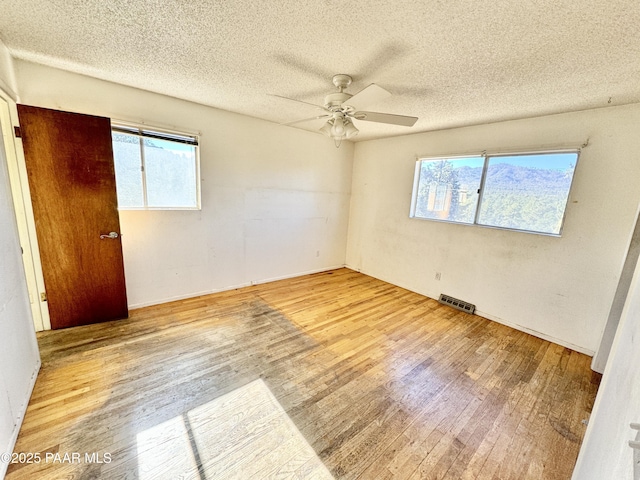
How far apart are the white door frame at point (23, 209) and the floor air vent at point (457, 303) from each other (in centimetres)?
464

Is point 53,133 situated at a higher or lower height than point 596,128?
lower

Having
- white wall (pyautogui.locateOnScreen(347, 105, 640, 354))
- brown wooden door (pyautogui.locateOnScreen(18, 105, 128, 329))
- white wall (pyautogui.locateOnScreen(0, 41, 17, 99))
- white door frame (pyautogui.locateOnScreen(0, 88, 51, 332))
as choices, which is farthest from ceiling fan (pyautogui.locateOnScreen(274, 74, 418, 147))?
white door frame (pyautogui.locateOnScreen(0, 88, 51, 332))

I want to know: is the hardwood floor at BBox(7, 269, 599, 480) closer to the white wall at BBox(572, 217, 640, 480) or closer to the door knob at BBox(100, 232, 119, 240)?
the white wall at BBox(572, 217, 640, 480)

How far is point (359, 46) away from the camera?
167 centimetres

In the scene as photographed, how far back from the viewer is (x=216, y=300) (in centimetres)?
337

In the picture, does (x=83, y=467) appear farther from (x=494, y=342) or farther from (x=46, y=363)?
(x=494, y=342)

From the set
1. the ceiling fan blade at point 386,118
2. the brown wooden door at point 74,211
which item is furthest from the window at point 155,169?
the ceiling fan blade at point 386,118

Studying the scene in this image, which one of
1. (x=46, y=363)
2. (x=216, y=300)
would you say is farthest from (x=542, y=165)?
(x=46, y=363)

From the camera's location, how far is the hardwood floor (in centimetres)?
147

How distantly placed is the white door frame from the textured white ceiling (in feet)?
1.78

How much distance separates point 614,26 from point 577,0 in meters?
0.38

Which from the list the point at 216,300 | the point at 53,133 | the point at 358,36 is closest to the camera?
the point at 358,36

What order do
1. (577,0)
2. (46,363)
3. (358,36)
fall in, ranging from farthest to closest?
(46,363) < (358,36) < (577,0)

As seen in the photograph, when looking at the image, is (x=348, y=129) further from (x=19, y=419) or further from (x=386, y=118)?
(x=19, y=419)
